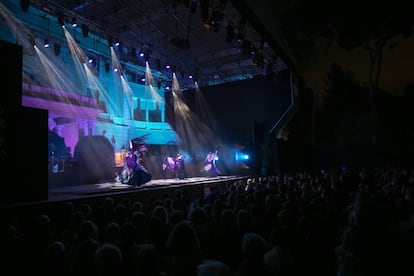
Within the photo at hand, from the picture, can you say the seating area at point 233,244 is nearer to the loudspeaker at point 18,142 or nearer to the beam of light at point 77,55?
the loudspeaker at point 18,142

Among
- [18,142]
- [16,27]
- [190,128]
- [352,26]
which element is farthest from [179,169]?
[352,26]

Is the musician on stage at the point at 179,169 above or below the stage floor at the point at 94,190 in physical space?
above

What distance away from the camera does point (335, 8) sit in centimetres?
2033

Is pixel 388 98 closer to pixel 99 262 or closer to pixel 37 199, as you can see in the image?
pixel 37 199

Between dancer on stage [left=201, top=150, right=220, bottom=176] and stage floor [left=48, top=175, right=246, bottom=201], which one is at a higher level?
dancer on stage [left=201, top=150, right=220, bottom=176]

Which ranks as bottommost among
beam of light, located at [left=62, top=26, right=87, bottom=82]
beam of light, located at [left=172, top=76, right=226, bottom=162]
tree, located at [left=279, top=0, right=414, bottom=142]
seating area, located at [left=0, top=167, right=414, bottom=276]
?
seating area, located at [left=0, top=167, right=414, bottom=276]

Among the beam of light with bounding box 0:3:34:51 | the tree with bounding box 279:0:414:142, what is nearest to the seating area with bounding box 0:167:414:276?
the beam of light with bounding box 0:3:34:51

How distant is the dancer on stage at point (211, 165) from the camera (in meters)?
16.9

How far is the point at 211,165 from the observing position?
16.9 meters

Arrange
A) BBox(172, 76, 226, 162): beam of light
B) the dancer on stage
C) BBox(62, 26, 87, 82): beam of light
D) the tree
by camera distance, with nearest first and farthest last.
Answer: BBox(62, 26, 87, 82): beam of light < the dancer on stage < the tree < BBox(172, 76, 226, 162): beam of light

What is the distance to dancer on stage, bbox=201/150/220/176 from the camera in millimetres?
16875

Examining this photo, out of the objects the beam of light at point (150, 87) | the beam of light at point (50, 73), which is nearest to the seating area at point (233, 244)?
the beam of light at point (50, 73)

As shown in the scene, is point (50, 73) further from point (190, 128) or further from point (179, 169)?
point (190, 128)

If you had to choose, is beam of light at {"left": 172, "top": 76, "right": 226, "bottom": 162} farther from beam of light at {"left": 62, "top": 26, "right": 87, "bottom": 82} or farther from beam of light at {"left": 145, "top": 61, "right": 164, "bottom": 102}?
beam of light at {"left": 62, "top": 26, "right": 87, "bottom": 82}
